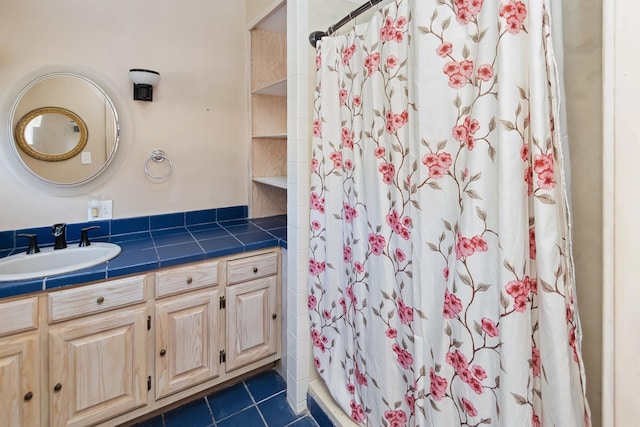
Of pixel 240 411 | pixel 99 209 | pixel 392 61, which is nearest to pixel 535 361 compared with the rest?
pixel 392 61

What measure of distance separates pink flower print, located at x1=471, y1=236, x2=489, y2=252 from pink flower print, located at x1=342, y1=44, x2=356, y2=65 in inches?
35.1

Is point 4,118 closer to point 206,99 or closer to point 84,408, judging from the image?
point 206,99

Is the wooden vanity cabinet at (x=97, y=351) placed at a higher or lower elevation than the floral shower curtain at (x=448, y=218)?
lower

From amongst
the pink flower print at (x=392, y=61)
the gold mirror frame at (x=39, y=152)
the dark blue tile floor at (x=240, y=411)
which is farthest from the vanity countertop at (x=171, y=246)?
the pink flower print at (x=392, y=61)

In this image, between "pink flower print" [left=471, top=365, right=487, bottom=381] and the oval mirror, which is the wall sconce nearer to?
the oval mirror

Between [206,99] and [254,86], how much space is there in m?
0.35

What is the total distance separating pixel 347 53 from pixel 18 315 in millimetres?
1658

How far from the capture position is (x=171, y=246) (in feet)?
5.82

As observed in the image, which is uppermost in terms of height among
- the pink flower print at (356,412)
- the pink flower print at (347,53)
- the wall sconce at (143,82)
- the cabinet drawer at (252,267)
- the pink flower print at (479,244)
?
the wall sconce at (143,82)

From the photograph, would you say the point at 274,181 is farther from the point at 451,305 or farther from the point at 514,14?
the point at 514,14

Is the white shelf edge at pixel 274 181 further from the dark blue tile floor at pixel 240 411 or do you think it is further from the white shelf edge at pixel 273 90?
the dark blue tile floor at pixel 240 411

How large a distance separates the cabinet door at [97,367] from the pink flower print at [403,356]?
1157 mm

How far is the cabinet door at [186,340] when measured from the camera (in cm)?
162

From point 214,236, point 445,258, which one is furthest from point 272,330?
point 445,258
